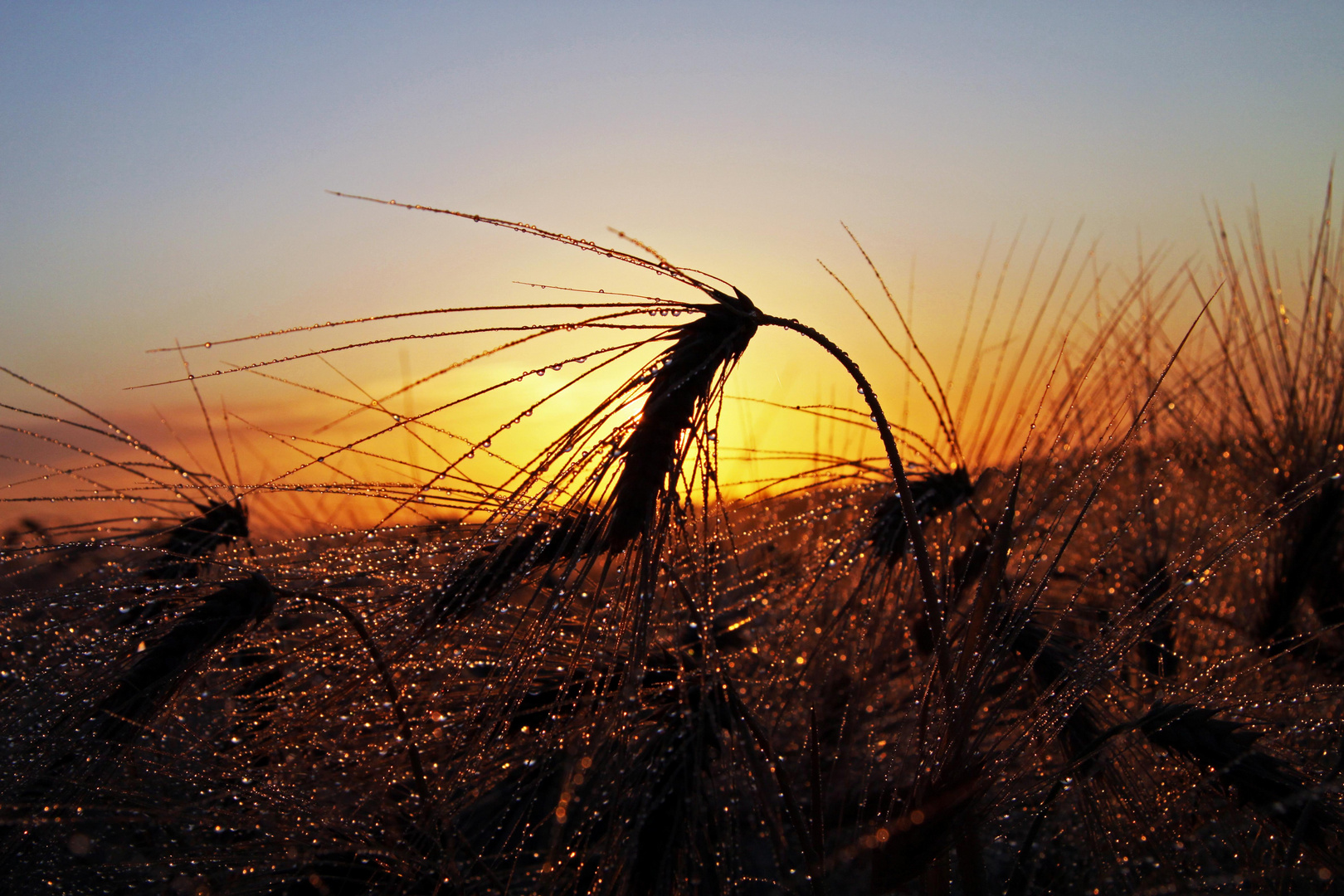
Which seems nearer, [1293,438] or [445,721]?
[445,721]

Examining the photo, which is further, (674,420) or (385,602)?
(385,602)

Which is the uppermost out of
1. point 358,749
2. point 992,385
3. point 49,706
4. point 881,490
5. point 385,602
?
point 992,385

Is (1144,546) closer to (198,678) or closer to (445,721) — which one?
(445,721)

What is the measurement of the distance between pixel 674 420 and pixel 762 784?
535mm

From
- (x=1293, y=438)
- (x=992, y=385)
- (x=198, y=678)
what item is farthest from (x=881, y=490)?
(x=1293, y=438)

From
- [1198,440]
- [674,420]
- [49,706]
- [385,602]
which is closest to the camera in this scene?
[674,420]

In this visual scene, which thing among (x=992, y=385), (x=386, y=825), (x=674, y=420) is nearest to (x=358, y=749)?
(x=386, y=825)

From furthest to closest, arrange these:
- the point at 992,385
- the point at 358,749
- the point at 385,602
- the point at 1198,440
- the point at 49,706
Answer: the point at 1198,440, the point at 992,385, the point at 358,749, the point at 49,706, the point at 385,602

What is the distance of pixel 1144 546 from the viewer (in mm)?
2875

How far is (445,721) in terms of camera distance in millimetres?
1559

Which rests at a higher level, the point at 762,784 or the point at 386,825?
the point at 762,784

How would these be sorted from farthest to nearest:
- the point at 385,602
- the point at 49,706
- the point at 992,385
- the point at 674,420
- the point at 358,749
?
the point at 992,385, the point at 358,749, the point at 49,706, the point at 385,602, the point at 674,420

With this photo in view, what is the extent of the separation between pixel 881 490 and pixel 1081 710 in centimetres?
58

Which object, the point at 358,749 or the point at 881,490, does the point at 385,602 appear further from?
the point at 881,490
